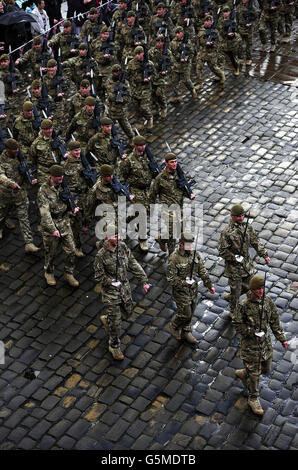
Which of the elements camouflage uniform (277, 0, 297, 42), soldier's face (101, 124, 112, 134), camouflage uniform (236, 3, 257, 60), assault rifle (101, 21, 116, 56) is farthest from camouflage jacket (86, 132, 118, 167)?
camouflage uniform (277, 0, 297, 42)

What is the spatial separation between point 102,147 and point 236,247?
366 centimetres

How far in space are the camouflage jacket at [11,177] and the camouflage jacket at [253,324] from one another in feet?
14.9

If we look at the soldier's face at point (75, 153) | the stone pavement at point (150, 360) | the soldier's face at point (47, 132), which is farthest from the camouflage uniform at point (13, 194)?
the soldier's face at point (75, 153)

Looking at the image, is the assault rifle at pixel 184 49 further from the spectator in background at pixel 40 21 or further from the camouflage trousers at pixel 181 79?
the spectator in background at pixel 40 21

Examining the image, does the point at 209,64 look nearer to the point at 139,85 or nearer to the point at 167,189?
the point at 139,85

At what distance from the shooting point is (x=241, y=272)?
9.09 m

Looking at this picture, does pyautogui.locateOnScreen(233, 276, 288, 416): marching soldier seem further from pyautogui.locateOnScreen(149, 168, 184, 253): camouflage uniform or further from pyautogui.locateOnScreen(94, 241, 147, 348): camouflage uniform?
pyautogui.locateOnScreen(149, 168, 184, 253): camouflage uniform

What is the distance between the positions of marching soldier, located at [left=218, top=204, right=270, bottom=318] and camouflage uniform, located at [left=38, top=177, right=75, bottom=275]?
2.40 m

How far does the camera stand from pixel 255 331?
7754 millimetres

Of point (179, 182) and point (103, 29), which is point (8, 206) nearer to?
point (179, 182)

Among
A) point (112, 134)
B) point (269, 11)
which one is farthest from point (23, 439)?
point (269, 11)

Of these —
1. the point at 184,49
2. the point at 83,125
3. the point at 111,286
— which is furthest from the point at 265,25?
the point at 111,286

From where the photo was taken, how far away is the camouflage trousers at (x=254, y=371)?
784 centimetres

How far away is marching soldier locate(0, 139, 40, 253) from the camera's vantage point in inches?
412
